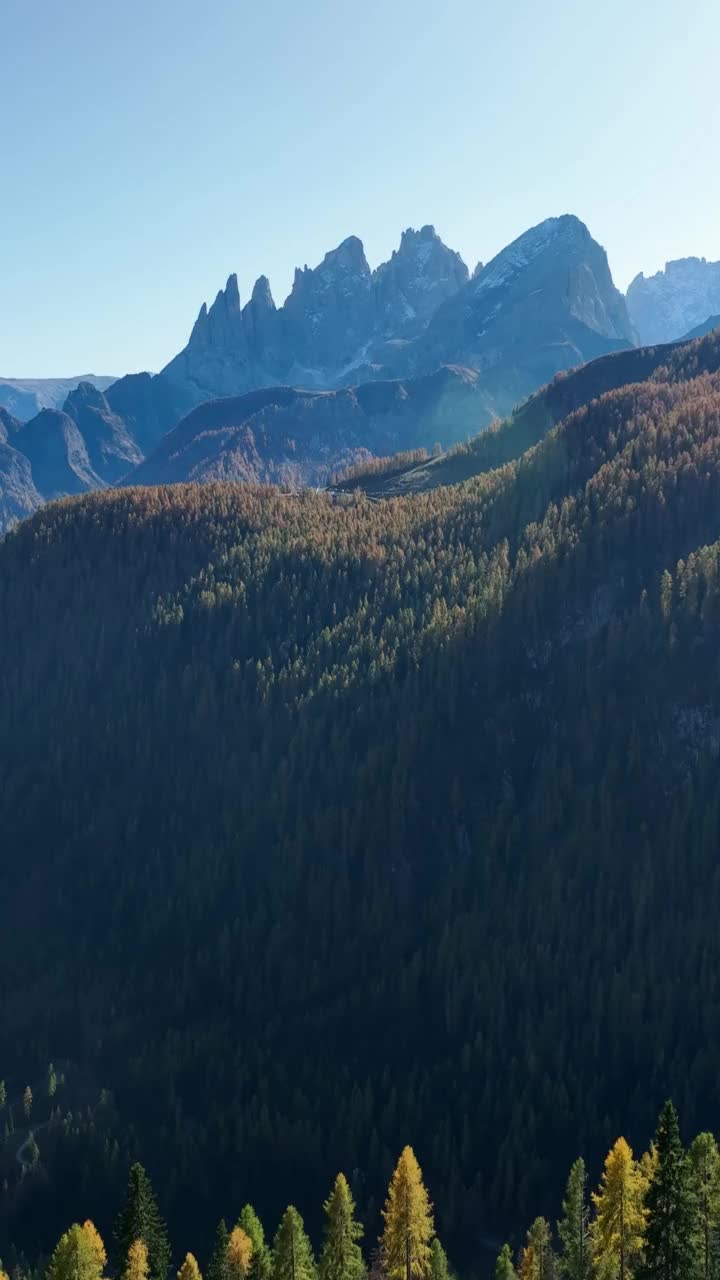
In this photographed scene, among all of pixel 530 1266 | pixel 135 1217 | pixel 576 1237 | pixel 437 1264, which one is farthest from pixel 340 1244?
pixel 576 1237

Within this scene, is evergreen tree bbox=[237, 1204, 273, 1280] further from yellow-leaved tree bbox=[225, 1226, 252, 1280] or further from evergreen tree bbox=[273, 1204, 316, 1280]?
evergreen tree bbox=[273, 1204, 316, 1280]

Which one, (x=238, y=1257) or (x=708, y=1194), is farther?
(x=238, y=1257)

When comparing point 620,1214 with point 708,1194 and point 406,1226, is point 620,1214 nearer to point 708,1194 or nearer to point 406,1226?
point 708,1194

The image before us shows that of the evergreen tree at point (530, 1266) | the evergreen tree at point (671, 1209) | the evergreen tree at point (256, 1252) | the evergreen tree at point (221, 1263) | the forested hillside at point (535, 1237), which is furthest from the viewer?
the evergreen tree at point (530, 1266)

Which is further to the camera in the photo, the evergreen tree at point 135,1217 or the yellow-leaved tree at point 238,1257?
the yellow-leaved tree at point 238,1257

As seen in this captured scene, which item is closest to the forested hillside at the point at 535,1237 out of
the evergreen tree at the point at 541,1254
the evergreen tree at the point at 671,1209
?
the evergreen tree at the point at 671,1209

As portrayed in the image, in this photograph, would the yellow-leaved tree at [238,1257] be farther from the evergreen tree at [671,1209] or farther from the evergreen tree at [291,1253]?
the evergreen tree at [671,1209]
